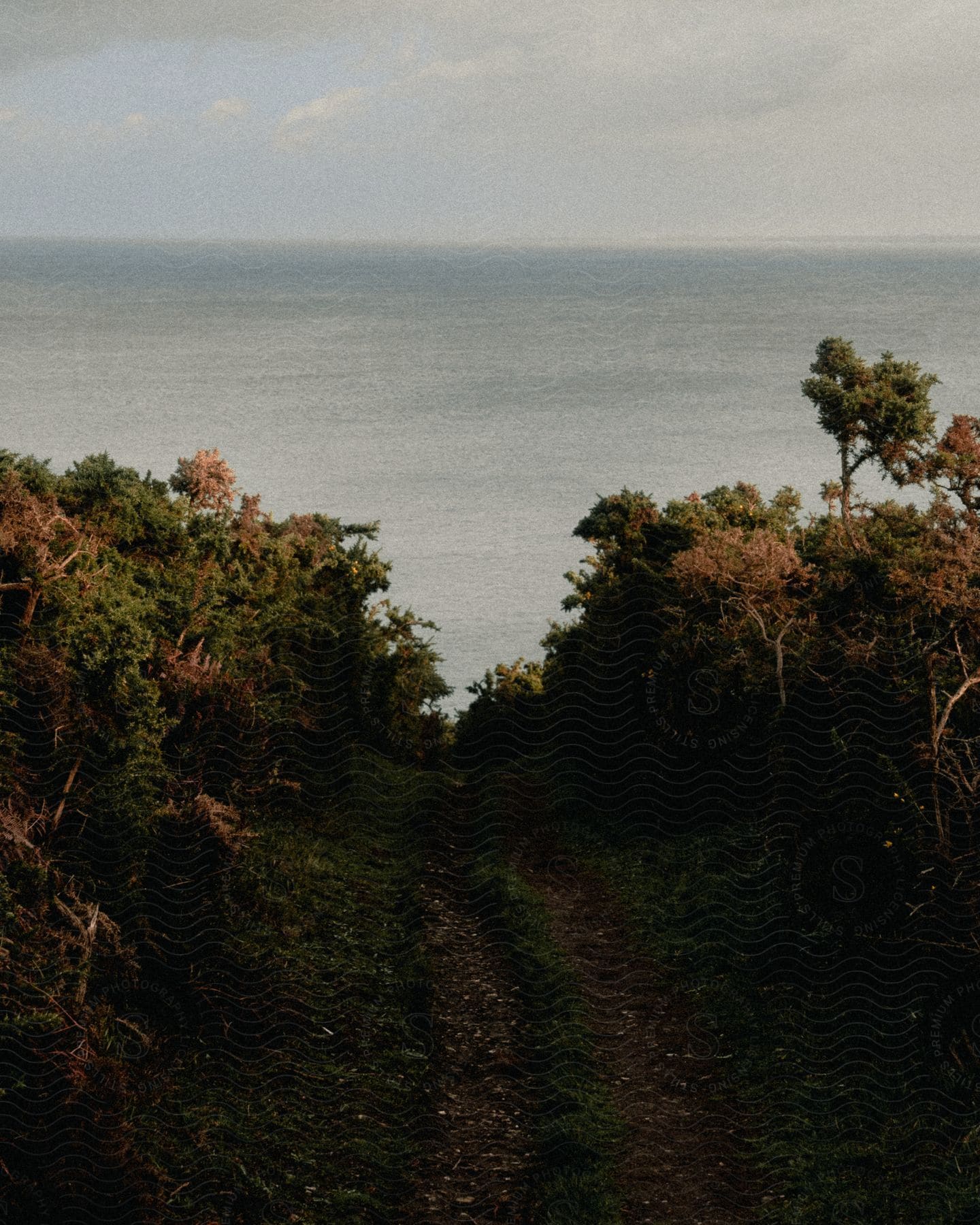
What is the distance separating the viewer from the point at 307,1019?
17172 mm

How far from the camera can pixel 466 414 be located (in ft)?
359

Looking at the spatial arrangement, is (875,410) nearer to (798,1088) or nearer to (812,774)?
(812,774)

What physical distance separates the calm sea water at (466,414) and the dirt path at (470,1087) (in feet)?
100

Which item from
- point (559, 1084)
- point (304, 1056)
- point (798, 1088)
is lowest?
point (304, 1056)

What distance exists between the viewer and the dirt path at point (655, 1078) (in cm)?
1316

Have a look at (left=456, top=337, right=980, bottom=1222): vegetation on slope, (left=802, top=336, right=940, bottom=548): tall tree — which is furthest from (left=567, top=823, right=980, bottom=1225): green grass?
(left=802, top=336, right=940, bottom=548): tall tree

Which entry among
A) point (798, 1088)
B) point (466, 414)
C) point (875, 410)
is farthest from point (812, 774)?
point (466, 414)

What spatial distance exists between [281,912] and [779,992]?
758 cm

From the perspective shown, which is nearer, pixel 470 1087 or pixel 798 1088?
pixel 798 1088

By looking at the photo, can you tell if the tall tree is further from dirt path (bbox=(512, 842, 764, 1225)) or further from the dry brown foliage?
the dry brown foliage

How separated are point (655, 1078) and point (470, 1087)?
7.40 feet

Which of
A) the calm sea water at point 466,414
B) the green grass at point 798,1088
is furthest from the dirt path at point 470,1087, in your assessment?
the calm sea water at point 466,414

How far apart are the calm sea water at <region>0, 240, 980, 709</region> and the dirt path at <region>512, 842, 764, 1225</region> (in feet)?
102

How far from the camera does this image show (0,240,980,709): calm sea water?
7044 cm
